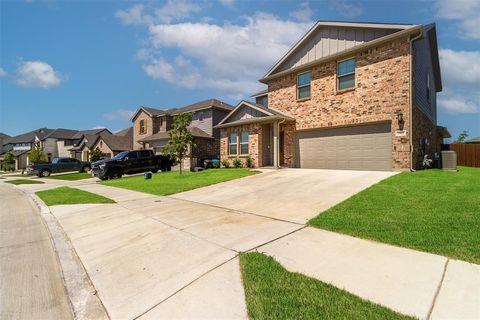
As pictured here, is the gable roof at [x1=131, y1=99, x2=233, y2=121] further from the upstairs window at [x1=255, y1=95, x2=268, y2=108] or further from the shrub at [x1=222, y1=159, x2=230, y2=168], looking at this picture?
the shrub at [x1=222, y1=159, x2=230, y2=168]

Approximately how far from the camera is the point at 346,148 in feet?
46.2

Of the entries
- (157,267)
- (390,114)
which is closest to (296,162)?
(390,114)

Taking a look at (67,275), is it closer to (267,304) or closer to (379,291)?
(267,304)

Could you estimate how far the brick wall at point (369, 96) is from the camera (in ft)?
39.9

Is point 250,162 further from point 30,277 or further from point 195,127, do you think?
point 30,277

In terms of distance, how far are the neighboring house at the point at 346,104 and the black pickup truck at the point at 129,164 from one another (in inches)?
259

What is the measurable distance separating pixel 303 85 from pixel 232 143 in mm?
6428

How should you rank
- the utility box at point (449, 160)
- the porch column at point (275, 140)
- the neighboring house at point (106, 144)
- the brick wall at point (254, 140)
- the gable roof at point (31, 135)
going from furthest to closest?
the gable roof at point (31, 135), the neighboring house at point (106, 144), the brick wall at point (254, 140), the porch column at point (275, 140), the utility box at point (449, 160)

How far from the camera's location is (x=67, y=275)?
3.79 meters

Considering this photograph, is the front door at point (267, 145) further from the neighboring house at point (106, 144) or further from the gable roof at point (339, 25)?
the neighboring house at point (106, 144)

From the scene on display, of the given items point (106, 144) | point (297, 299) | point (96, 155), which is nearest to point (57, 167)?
point (96, 155)

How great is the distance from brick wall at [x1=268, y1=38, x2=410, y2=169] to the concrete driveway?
154 inches

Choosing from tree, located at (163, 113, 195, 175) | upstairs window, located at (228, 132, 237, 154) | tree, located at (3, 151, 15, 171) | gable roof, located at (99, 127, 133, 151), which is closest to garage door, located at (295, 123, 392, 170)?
upstairs window, located at (228, 132, 237, 154)

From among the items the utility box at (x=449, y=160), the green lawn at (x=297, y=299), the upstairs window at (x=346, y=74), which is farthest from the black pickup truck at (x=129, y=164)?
the utility box at (x=449, y=160)
